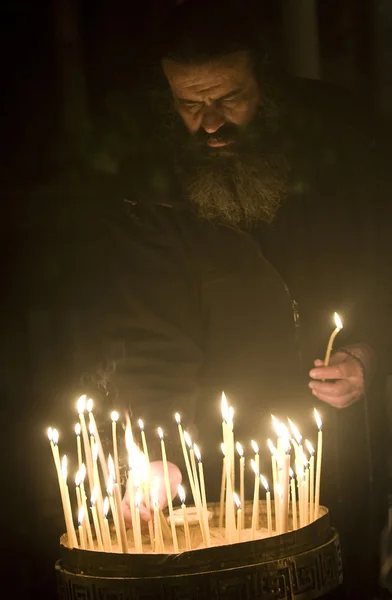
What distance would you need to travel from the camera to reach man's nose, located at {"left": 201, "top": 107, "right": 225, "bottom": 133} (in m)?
2.85

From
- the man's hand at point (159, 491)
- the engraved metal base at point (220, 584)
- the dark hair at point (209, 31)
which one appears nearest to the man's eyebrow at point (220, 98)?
the dark hair at point (209, 31)

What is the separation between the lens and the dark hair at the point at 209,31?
9.14ft

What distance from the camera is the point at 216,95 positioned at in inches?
111

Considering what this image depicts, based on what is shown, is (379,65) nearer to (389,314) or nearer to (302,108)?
(302,108)

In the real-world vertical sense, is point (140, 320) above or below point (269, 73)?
below

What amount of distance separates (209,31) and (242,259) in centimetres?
73

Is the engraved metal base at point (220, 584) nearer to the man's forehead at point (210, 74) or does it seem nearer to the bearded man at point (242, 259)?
the bearded man at point (242, 259)

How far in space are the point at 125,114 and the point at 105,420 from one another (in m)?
1.03

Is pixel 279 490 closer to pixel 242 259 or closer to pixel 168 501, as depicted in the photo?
pixel 168 501

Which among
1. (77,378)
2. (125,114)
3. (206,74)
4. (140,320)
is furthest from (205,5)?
(77,378)

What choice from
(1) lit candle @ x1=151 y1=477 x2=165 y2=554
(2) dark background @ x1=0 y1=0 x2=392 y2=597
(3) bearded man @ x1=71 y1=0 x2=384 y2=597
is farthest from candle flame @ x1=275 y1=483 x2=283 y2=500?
(2) dark background @ x1=0 y1=0 x2=392 y2=597

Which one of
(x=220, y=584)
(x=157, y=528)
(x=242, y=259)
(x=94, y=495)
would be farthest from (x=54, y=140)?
(x=220, y=584)

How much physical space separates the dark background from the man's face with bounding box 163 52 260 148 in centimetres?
11

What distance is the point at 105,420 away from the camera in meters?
2.68
